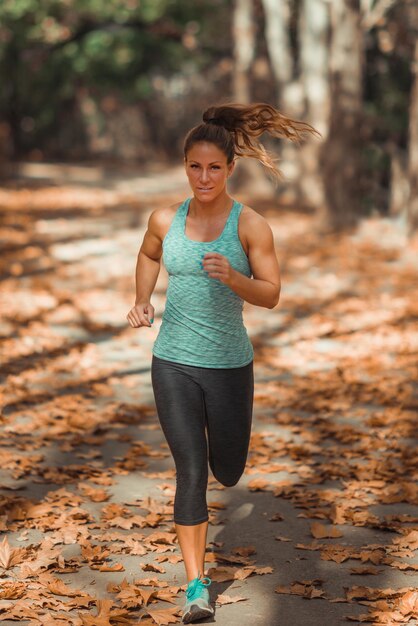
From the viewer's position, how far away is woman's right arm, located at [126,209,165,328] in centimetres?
470

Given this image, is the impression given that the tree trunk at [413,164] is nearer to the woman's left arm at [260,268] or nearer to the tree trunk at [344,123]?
the tree trunk at [344,123]

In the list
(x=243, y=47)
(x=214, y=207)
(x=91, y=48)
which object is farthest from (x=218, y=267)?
(x=91, y=48)

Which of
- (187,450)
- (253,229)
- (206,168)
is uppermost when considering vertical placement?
(206,168)

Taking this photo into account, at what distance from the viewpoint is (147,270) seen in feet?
16.3

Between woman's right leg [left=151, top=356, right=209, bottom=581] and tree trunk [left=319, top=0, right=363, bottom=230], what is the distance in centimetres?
1556

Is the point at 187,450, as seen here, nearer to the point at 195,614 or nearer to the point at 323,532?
the point at 195,614

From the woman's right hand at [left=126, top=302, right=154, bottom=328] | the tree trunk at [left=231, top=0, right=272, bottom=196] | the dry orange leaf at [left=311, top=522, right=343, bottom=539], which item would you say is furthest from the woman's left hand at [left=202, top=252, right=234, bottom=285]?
the tree trunk at [left=231, top=0, right=272, bottom=196]

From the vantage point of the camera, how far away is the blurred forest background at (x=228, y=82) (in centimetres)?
1994

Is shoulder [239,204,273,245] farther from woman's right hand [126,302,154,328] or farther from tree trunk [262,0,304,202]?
tree trunk [262,0,304,202]

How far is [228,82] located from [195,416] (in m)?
35.2

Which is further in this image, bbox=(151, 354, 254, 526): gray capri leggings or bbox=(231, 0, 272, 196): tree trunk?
bbox=(231, 0, 272, 196): tree trunk

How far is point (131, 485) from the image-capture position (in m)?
6.64

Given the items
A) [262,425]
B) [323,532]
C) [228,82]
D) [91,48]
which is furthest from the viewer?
[228,82]

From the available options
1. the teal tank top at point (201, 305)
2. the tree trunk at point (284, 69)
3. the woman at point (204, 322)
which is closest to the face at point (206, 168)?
the woman at point (204, 322)
